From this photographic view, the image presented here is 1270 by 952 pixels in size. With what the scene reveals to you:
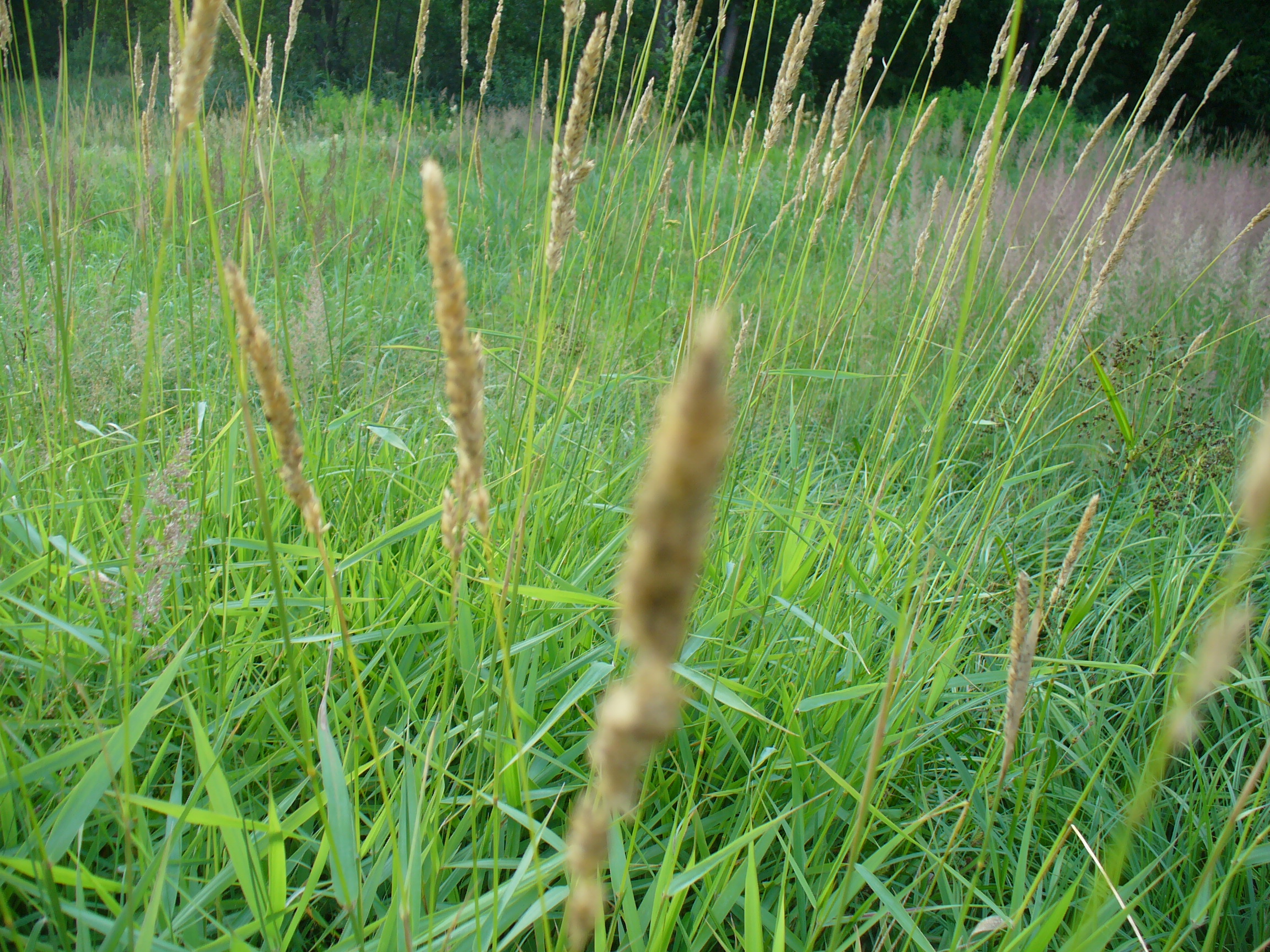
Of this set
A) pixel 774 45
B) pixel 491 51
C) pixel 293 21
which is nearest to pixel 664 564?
pixel 491 51

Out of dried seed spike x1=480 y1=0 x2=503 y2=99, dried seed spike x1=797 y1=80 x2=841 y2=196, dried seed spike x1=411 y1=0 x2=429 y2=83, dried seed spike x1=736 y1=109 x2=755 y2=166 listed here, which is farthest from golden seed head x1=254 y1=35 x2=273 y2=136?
dried seed spike x1=797 y1=80 x2=841 y2=196

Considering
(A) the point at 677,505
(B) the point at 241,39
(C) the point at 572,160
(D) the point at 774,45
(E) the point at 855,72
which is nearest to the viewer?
(A) the point at 677,505

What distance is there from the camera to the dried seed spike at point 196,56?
1.71ft

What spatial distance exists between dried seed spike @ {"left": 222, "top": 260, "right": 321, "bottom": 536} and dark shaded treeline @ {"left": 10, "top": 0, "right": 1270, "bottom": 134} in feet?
40.5

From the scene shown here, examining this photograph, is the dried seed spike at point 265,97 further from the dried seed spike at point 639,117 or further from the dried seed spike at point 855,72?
the dried seed spike at point 855,72

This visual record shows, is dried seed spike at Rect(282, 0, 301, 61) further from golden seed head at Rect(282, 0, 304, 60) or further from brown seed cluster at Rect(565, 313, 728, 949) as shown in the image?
brown seed cluster at Rect(565, 313, 728, 949)

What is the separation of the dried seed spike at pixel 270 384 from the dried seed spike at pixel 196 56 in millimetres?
160

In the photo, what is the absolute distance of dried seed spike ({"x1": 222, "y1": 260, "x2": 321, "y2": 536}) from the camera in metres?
0.45

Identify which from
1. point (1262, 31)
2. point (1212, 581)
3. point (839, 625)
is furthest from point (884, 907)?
point (1262, 31)

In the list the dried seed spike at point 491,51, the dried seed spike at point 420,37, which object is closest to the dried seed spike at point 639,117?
the dried seed spike at point 491,51

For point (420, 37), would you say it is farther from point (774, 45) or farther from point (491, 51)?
point (774, 45)

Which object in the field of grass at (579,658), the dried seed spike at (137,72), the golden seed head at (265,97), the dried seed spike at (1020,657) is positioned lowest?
the field of grass at (579,658)

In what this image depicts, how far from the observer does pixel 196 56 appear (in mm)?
557

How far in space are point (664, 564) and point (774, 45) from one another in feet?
63.1
